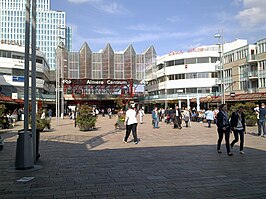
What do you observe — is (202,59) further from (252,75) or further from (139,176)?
(139,176)

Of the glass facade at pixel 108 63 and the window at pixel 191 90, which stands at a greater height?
the glass facade at pixel 108 63

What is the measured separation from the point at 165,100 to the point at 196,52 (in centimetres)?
1284

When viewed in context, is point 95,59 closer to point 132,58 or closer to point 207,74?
point 132,58

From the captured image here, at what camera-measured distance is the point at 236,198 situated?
15.0ft

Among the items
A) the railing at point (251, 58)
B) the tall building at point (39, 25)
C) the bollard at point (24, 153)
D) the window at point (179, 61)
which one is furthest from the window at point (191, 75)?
the bollard at point (24, 153)

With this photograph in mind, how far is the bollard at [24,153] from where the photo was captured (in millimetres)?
6922

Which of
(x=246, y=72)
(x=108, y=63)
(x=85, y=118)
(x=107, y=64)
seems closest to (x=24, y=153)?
(x=85, y=118)

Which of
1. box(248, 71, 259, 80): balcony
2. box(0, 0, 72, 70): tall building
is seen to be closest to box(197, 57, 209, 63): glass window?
box(248, 71, 259, 80): balcony

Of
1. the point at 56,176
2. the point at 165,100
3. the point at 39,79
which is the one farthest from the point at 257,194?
the point at 165,100

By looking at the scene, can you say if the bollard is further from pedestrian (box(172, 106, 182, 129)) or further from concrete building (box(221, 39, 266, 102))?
concrete building (box(221, 39, 266, 102))

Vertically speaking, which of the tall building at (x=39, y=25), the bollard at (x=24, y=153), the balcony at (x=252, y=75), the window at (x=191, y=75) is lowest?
the bollard at (x=24, y=153)

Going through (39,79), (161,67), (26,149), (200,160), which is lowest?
(200,160)

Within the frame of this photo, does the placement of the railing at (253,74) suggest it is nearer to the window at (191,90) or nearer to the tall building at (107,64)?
the window at (191,90)

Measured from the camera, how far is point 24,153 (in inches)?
274
